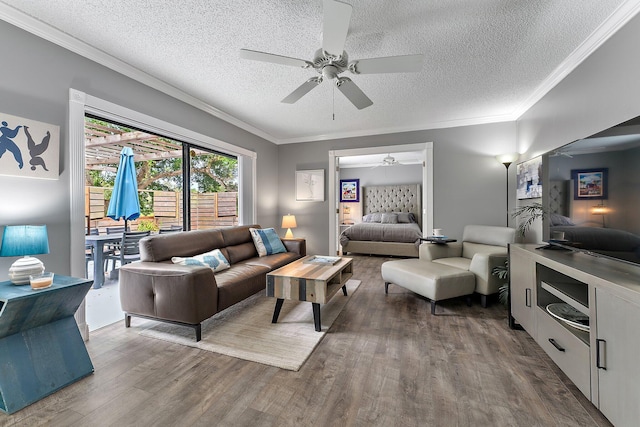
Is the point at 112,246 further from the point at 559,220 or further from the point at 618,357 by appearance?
the point at 559,220

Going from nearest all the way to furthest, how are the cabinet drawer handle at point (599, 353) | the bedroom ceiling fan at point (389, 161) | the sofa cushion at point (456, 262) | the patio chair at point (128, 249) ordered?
the cabinet drawer handle at point (599, 353) < the patio chair at point (128, 249) < the sofa cushion at point (456, 262) < the bedroom ceiling fan at point (389, 161)

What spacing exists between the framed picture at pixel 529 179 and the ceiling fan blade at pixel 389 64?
6.73 feet

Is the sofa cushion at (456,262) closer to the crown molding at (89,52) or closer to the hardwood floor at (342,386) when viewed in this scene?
the hardwood floor at (342,386)

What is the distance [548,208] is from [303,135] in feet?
12.7

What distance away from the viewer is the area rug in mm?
1965

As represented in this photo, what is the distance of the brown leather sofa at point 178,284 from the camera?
2129 mm

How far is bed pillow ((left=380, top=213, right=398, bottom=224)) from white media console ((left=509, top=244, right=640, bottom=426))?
4848mm

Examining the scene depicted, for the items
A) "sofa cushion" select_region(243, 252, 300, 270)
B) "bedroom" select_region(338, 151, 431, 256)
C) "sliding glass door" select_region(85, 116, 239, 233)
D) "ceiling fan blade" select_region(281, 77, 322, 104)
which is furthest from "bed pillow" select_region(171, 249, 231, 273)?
"bedroom" select_region(338, 151, 431, 256)

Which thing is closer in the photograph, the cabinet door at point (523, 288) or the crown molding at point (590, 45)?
the crown molding at point (590, 45)

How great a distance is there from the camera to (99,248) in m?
2.79

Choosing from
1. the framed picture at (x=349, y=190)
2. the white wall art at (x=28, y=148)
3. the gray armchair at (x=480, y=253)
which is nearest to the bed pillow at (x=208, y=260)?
the white wall art at (x=28, y=148)

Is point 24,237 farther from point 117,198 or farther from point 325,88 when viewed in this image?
point 325,88

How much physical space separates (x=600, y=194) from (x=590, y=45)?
1.42 metres

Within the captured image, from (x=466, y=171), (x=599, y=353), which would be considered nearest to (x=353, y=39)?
(x=599, y=353)
